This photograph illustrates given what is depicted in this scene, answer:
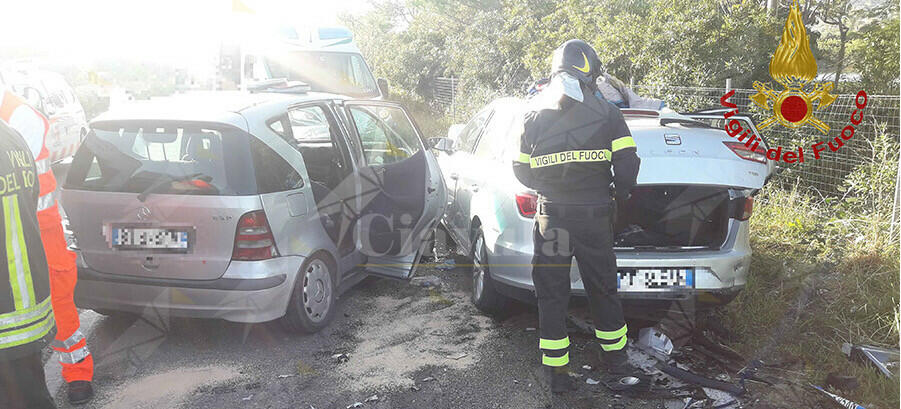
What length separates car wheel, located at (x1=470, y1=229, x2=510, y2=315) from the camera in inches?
198

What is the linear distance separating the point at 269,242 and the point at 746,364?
2.97 m

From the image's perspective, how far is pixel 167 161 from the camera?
4.30 meters

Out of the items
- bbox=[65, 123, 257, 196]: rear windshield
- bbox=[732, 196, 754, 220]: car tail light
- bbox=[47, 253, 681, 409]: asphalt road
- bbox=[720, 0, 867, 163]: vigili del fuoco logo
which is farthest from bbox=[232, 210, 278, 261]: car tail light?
bbox=[720, 0, 867, 163]: vigili del fuoco logo

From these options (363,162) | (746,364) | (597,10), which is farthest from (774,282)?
(597,10)

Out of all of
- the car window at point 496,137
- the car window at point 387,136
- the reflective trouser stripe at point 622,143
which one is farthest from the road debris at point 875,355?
the car window at point 387,136

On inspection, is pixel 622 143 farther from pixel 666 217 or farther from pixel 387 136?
pixel 387 136

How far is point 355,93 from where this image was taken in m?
11.7

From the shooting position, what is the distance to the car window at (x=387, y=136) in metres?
6.07

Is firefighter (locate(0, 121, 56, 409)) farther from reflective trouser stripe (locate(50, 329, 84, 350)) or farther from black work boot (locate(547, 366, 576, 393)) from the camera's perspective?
black work boot (locate(547, 366, 576, 393))

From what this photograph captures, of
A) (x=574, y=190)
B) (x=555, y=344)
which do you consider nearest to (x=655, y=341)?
(x=555, y=344)

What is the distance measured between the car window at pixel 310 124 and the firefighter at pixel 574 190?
193 cm

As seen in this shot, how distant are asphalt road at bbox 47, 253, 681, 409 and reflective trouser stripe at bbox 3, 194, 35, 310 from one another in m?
1.49

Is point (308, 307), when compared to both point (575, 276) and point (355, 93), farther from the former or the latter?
point (355, 93)

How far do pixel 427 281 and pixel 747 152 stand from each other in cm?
289
